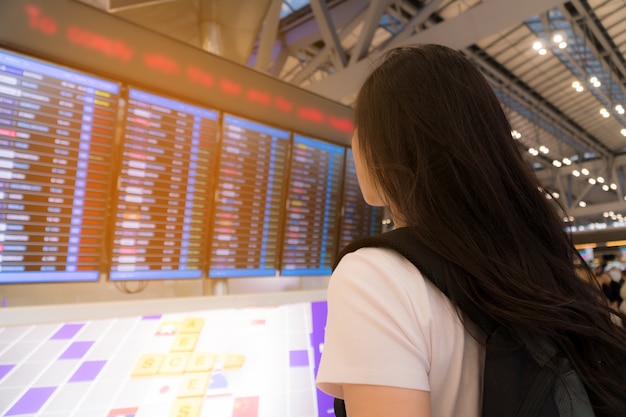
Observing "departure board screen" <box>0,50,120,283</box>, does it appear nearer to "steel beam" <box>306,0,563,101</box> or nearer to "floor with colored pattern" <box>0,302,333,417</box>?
"floor with colored pattern" <box>0,302,333,417</box>

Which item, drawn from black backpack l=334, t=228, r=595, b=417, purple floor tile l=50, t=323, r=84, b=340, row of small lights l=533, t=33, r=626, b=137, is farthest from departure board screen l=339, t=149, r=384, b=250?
row of small lights l=533, t=33, r=626, b=137

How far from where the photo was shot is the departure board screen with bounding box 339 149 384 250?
2.35m

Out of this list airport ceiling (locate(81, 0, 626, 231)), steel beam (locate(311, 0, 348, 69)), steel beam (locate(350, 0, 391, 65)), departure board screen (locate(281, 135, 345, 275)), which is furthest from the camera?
steel beam (locate(311, 0, 348, 69))

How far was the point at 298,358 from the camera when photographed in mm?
1188

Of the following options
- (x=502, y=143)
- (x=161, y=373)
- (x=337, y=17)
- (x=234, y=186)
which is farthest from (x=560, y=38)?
(x=161, y=373)

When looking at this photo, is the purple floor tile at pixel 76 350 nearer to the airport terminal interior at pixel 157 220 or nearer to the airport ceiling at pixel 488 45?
the airport terminal interior at pixel 157 220

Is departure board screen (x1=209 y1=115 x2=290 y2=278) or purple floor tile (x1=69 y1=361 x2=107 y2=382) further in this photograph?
departure board screen (x1=209 y1=115 x2=290 y2=278)

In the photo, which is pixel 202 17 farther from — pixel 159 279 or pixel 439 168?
pixel 439 168

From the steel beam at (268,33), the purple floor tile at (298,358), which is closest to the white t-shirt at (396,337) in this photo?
the purple floor tile at (298,358)

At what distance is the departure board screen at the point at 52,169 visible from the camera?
1.28 metres

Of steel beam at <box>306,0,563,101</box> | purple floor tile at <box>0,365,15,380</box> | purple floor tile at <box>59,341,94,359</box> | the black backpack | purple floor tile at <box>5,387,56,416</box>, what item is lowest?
purple floor tile at <box>5,387,56,416</box>

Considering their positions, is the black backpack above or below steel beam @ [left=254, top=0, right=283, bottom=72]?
below

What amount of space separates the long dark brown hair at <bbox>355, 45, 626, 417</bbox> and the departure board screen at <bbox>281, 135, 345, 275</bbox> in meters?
1.32

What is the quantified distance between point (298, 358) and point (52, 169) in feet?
3.43
